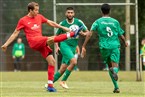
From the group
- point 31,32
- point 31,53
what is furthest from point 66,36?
point 31,53

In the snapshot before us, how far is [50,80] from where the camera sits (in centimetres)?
1582

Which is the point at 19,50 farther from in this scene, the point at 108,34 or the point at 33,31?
the point at 108,34

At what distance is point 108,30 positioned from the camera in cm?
1574

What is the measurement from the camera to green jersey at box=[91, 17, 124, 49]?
15695 mm

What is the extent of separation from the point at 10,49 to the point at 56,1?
19.4ft

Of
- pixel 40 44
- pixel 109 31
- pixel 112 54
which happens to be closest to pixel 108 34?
pixel 109 31

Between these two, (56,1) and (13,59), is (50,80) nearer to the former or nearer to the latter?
(56,1)

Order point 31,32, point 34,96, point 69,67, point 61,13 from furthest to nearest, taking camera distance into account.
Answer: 1. point 61,13
2. point 69,67
3. point 31,32
4. point 34,96

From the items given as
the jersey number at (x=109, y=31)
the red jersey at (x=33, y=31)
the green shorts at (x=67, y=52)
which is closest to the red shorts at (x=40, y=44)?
the red jersey at (x=33, y=31)

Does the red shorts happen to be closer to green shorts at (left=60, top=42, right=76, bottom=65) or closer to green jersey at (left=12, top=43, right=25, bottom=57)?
green shorts at (left=60, top=42, right=76, bottom=65)

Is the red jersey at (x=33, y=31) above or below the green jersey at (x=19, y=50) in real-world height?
above

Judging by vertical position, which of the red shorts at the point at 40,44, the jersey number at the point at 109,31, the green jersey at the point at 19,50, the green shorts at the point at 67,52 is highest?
the jersey number at the point at 109,31

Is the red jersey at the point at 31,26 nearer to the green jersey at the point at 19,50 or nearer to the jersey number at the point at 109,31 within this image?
the jersey number at the point at 109,31

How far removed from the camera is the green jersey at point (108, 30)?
1570cm
